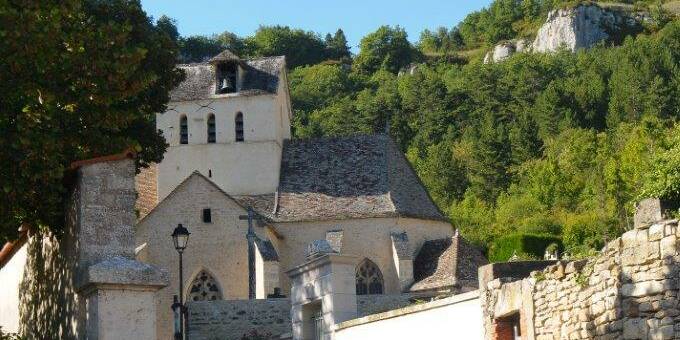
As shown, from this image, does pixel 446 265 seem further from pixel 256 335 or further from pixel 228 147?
pixel 256 335

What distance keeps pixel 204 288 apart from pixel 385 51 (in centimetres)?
11321

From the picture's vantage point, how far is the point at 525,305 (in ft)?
42.3

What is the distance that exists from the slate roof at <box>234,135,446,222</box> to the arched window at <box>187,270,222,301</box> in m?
3.06

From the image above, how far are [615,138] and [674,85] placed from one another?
12.7 metres

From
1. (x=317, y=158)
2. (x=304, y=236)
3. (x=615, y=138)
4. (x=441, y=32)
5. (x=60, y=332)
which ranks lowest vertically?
(x=60, y=332)

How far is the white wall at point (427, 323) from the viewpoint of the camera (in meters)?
14.5

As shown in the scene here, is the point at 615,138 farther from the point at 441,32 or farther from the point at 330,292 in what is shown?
the point at 441,32

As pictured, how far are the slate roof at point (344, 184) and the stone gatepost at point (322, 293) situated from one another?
19.7 metres

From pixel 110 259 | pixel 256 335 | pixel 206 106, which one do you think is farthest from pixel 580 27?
pixel 110 259

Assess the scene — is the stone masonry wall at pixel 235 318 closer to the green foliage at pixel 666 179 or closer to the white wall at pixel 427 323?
the green foliage at pixel 666 179

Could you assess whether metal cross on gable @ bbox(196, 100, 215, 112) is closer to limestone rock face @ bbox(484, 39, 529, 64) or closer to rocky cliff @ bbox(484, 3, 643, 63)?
rocky cliff @ bbox(484, 3, 643, 63)

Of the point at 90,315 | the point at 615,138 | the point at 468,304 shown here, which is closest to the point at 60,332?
the point at 90,315

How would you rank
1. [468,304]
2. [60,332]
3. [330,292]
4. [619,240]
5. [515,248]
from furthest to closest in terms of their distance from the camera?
[515,248]
[330,292]
[468,304]
[60,332]
[619,240]

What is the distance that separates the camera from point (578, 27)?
138 m
